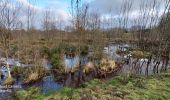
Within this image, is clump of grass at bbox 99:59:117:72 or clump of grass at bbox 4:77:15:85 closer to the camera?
clump of grass at bbox 4:77:15:85

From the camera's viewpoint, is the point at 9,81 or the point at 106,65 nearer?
the point at 9,81

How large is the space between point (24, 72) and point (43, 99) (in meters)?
7.70

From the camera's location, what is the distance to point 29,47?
21.3 meters

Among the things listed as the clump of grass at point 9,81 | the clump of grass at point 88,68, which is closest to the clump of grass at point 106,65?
Result: the clump of grass at point 88,68

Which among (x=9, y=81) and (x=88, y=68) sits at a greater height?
(x=88, y=68)

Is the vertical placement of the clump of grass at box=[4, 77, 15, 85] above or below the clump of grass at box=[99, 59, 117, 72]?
Answer: below

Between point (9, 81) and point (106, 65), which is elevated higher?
point (106, 65)

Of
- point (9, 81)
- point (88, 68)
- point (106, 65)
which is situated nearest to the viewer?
point (9, 81)

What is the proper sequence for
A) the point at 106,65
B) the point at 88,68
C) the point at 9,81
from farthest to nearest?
the point at 106,65 → the point at 88,68 → the point at 9,81

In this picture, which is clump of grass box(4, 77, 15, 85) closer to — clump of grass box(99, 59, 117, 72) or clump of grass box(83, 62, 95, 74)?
clump of grass box(83, 62, 95, 74)

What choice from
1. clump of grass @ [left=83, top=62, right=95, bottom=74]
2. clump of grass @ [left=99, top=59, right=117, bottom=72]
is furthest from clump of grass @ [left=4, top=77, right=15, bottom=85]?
clump of grass @ [left=99, top=59, right=117, bottom=72]

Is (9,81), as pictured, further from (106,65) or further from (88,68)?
(106,65)

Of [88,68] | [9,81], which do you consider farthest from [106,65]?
[9,81]

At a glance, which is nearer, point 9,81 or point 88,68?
point 9,81
